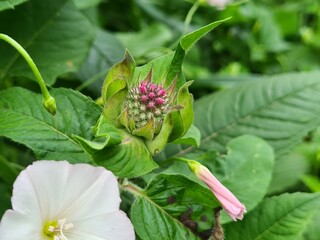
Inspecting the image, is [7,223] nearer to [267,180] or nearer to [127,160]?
[127,160]

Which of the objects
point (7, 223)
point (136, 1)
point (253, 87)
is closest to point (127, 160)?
point (7, 223)

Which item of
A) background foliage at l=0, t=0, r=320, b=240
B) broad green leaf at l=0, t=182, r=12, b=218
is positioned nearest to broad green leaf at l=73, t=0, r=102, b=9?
background foliage at l=0, t=0, r=320, b=240

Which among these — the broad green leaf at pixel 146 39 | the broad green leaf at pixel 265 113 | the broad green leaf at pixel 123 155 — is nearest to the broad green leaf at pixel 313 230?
the broad green leaf at pixel 265 113

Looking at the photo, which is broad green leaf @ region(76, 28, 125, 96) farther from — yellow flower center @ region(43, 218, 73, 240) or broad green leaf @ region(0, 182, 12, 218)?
yellow flower center @ region(43, 218, 73, 240)

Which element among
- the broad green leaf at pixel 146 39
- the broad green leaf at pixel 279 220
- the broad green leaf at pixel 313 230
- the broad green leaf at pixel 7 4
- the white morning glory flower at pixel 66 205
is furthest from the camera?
the broad green leaf at pixel 146 39

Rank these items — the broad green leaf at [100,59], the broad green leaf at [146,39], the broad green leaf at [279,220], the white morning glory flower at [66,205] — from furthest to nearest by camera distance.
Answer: the broad green leaf at [146,39] < the broad green leaf at [100,59] < the broad green leaf at [279,220] < the white morning glory flower at [66,205]

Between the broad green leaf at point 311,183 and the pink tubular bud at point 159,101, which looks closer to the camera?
the pink tubular bud at point 159,101

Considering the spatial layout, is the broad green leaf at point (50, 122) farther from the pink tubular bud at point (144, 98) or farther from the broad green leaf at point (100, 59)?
the broad green leaf at point (100, 59)

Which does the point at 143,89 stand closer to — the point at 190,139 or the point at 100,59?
the point at 190,139
